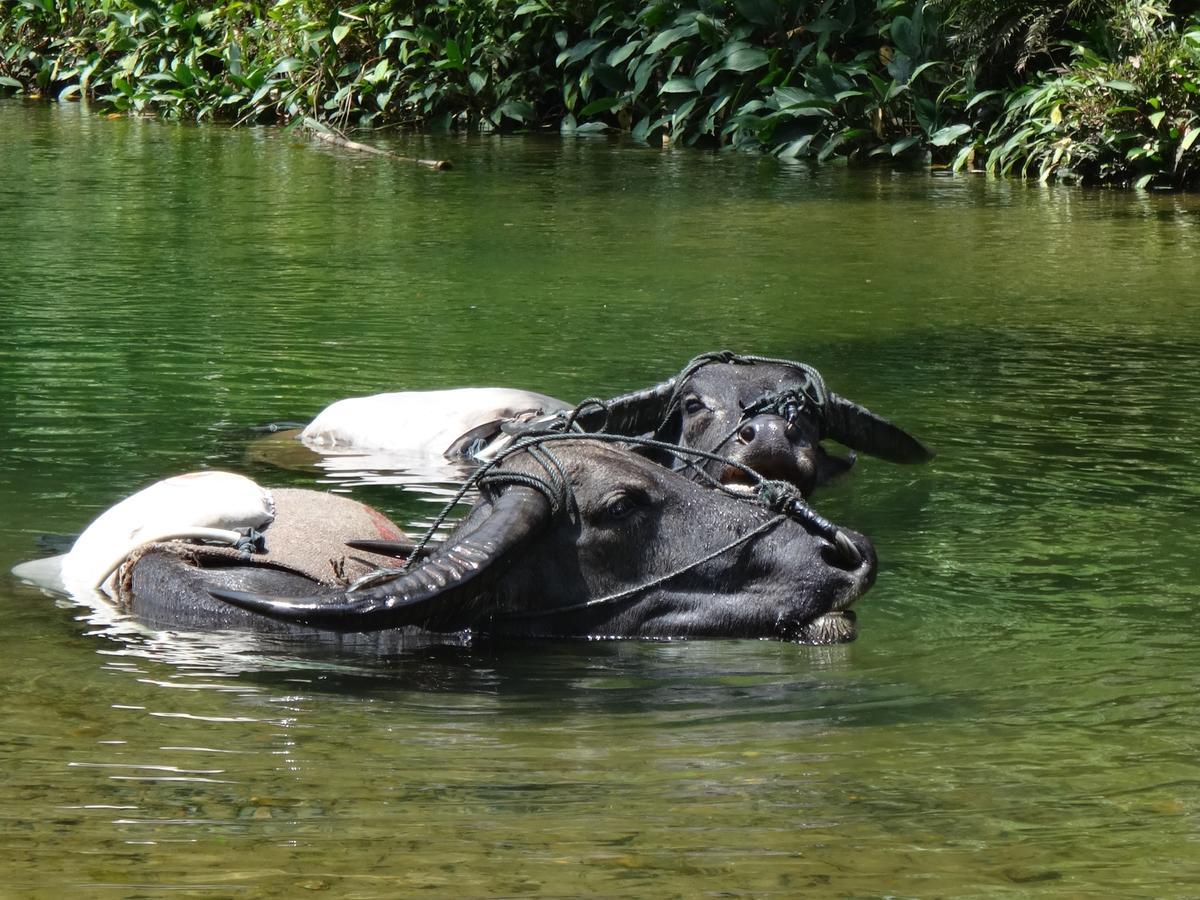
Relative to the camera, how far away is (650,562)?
5055 mm

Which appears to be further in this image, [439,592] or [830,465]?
[830,465]

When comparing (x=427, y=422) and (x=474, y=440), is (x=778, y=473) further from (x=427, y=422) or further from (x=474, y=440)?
(x=427, y=422)

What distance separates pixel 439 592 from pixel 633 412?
2.54 m

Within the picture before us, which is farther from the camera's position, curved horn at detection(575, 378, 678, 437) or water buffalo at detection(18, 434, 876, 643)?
curved horn at detection(575, 378, 678, 437)

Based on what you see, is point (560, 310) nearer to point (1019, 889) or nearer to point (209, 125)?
point (1019, 889)

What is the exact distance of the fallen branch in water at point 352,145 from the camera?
2034 centimetres

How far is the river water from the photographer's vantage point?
3.48m

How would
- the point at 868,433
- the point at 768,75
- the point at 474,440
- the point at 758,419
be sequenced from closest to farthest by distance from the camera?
1. the point at 758,419
2. the point at 868,433
3. the point at 474,440
4. the point at 768,75

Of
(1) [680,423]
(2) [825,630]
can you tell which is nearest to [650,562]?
(2) [825,630]

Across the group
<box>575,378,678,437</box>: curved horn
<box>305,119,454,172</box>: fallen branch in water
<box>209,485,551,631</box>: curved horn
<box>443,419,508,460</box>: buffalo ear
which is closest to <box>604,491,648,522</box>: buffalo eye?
<box>209,485,551,631</box>: curved horn

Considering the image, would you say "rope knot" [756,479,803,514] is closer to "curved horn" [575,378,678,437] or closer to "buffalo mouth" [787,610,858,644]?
"buffalo mouth" [787,610,858,644]

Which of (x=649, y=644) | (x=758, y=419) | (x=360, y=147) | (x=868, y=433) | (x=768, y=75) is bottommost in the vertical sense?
(x=649, y=644)

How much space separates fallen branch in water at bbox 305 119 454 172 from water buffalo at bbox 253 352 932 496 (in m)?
12.2

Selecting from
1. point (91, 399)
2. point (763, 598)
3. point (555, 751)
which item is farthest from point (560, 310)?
point (555, 751)
